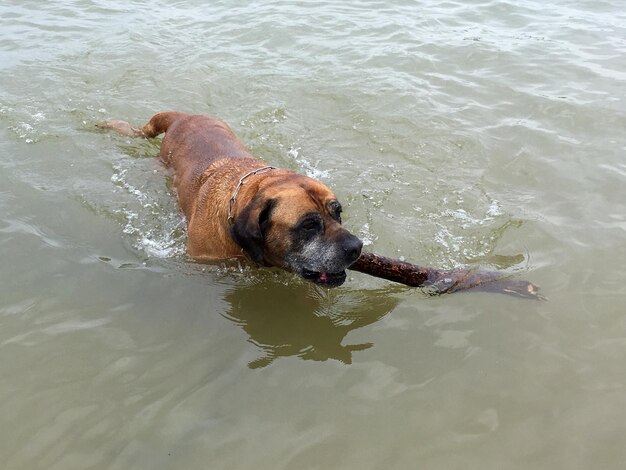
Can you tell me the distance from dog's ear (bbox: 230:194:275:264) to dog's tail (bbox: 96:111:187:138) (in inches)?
113

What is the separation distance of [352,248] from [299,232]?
1.25 ft

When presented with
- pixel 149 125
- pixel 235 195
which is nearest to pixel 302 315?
pixel 235 195

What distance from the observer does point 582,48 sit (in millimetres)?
9102

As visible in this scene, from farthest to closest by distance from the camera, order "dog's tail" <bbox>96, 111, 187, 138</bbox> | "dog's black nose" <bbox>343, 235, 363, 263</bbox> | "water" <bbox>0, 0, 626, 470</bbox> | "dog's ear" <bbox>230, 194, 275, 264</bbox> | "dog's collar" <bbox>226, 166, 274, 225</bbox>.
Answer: "dog's tail" <bbox>96, 111, 187, 138</bbox> → "dog's collar" <bbox>226, 166, 274, 225</bbox> → "dog's ear" <bbox>230, 194, 275, 264</bbox> → "dog's black nose" <bbox>343, 235, 363, 263</bbox> → "water" <bbox>0, 0, 626, 470</bbox>

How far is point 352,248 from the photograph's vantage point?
3.63m

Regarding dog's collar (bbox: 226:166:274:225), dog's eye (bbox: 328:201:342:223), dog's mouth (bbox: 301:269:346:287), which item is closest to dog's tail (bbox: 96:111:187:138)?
dog's collar (bbox: 226:166:274:225)

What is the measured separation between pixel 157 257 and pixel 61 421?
6.02 ft

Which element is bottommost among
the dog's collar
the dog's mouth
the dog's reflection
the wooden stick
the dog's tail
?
the dog's reflection

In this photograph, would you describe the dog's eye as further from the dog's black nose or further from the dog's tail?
the dog's tail

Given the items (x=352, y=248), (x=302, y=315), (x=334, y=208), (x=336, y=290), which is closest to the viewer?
(x=352, y=248)

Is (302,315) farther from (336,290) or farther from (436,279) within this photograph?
(436,279)

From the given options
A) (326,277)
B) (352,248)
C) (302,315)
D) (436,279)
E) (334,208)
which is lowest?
(302,315)

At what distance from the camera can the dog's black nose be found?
3.63 m

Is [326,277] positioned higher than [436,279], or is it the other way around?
[326,277]
